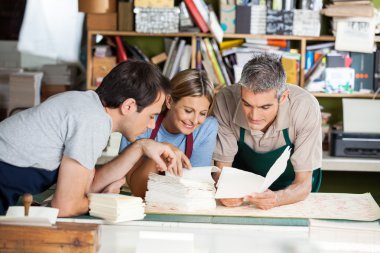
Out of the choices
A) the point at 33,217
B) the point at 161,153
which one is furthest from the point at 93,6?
the point at 33,217

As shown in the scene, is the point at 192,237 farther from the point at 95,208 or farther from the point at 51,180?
the point at 51,180

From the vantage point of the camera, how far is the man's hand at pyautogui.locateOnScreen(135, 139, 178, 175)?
9.41ft

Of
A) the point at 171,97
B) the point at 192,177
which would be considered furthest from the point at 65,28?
the point at 192,177

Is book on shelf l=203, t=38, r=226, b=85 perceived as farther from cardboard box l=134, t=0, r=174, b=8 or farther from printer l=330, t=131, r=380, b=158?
printer l=330, t=131, r=380, b=158

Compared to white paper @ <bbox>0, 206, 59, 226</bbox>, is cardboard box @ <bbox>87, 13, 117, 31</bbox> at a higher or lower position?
higher

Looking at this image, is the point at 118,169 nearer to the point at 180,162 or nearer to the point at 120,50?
the point at 180,162

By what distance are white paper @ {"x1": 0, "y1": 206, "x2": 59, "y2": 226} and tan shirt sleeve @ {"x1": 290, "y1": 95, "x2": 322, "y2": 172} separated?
126cm

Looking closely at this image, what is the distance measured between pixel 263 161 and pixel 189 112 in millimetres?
507

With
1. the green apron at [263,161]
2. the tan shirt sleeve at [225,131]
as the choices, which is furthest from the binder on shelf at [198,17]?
the tan shirt sleeve at [225,131]

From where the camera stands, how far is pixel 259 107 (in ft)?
10.1

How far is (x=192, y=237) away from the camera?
Result: 2420 millimetres

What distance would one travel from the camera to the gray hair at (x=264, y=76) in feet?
9.98

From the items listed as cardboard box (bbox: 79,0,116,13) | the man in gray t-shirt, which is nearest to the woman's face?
the man in gray t-shirt

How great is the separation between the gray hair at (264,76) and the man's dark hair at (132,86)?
0.48 meters
